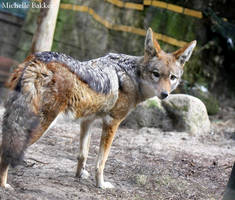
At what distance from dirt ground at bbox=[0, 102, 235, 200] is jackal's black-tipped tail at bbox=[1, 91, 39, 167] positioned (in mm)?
427

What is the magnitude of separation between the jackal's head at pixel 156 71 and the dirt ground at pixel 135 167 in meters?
1.25

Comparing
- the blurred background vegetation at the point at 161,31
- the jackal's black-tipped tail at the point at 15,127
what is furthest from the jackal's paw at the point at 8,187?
the blurred background vegetation at the point at 161,31

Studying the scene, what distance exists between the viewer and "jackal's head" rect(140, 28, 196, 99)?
5016mm

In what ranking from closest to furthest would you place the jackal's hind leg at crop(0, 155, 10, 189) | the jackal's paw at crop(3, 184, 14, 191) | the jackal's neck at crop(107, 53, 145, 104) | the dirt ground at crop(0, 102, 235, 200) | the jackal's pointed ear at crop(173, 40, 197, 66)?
the jackal's hind leg at crop(0, 155, 10, 189) < the jackal's paw at crop(3, 184, 14, 191) < the dirt ground at crop(0, 102, 235, 200) < the jackal's neck at crop(107, 53, 145, 104) < the jackal's pointed ear at crop(173, 40, 197, 66)

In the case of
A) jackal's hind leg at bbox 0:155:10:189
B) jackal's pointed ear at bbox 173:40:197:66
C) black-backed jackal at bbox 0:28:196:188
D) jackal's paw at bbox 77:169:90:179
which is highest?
jackal's pointed ear at bbox 173:40:197:66

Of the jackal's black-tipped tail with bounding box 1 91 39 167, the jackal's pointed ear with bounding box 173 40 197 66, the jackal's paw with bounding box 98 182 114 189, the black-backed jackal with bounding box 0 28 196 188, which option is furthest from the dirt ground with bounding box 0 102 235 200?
the jackal's pointed ear with bounding box 173 40 197 66

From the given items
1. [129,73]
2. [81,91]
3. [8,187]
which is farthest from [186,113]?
[8,187]

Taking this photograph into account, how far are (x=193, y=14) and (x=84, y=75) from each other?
775 centimetres

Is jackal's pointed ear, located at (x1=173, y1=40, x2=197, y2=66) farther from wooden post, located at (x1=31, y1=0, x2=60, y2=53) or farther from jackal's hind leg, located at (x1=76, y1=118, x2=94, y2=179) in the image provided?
wooden post, located at (x1=31, y1=0, x2=60, y2=53)

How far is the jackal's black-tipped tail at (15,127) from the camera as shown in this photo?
3625 mm

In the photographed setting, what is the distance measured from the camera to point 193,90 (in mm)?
10570

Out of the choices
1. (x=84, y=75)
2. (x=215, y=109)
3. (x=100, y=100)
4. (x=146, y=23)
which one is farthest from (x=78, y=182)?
(x=146, y=23)

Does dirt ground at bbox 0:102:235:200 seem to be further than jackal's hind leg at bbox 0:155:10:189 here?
Yes

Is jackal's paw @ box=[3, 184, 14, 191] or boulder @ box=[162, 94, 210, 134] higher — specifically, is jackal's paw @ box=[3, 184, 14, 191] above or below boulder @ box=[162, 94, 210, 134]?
below
